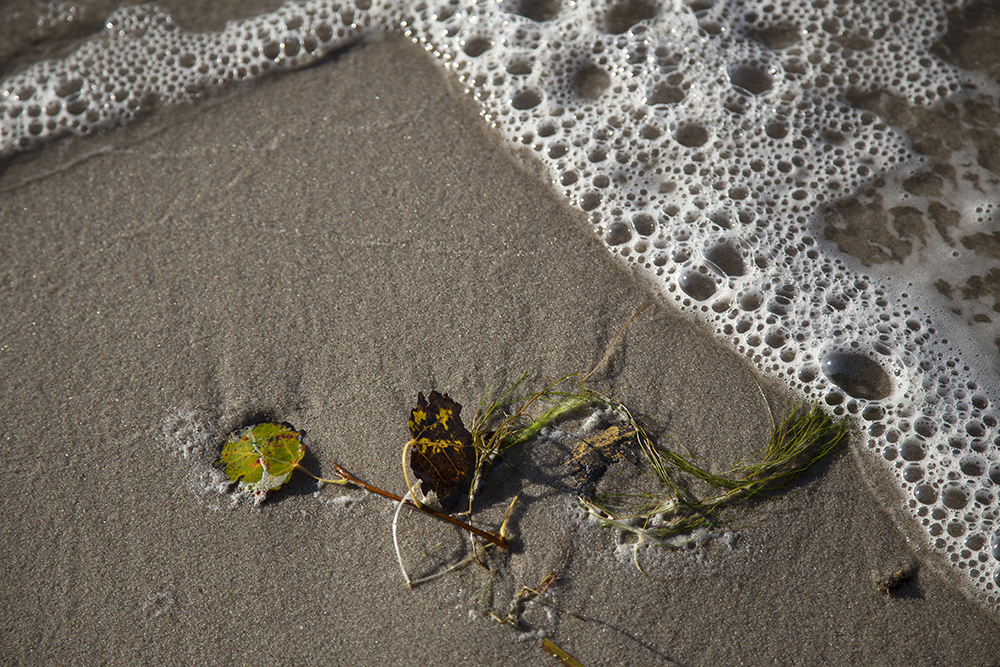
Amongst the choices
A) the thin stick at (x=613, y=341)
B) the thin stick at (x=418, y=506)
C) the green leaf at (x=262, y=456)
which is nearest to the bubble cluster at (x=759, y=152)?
the thin stick at (x=613, y=341)

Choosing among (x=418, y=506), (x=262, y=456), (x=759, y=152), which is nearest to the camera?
(x=418, y=506)

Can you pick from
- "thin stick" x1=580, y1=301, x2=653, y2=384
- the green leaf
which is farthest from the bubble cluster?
the green leaf

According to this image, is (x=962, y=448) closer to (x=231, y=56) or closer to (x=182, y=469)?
(x=182, y=469)

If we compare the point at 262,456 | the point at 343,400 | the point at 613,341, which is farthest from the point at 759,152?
the point at 262,456

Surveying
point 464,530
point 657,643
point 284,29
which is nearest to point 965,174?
point 657,643

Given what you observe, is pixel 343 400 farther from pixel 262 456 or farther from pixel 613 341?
pixel 613 341

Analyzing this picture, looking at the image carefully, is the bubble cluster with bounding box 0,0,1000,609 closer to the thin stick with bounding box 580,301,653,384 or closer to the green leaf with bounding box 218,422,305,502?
the thin stick with bounding box 580,301,653,384

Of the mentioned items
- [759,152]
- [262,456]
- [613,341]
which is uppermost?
[759,152]
